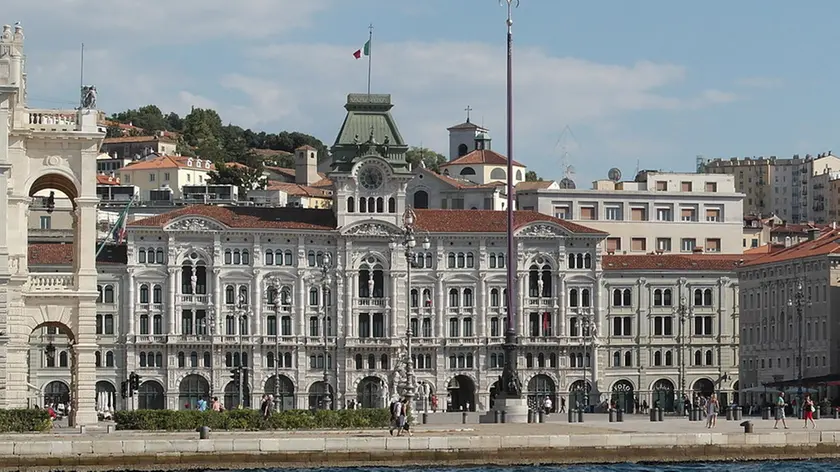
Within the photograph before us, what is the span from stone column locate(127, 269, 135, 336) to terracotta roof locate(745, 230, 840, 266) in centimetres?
3979

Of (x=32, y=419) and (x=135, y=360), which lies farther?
(x=135, y=360)

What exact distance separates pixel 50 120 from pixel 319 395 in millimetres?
68640

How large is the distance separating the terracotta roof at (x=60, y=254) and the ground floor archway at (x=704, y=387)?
39216 mm

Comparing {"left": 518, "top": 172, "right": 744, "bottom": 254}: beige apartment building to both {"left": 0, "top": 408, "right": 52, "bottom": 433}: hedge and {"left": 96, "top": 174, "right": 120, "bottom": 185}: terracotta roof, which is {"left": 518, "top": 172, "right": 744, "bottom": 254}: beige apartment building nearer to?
{"left": 96, "top": 174, "right": 120, "bottom": 185}: terracotta roof

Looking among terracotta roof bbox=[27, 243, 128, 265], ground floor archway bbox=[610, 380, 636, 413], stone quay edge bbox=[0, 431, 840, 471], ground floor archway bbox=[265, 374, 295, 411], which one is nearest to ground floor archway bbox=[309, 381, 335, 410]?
ground floor archway bbox=[265, 374, 295, 411]

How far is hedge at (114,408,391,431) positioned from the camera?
76.4 m

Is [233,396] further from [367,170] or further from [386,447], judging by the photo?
[386,447]

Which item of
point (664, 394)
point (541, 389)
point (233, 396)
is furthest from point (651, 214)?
point (233, 396)

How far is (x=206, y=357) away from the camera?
14000 cm

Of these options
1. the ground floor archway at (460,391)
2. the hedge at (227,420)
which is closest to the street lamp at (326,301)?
the ground floor archway at (460,391)

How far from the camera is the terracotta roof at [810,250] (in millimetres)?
135250

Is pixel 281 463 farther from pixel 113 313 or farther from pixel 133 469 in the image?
pixel 113 313

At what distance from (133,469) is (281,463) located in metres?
4.49

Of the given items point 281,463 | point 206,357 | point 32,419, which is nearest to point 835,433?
point 281,463
